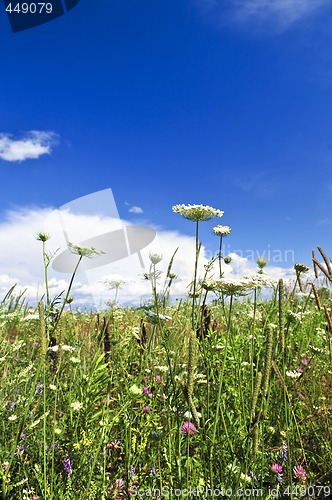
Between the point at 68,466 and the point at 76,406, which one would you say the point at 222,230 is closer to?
the point at 76,406

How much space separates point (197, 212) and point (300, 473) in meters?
1.86

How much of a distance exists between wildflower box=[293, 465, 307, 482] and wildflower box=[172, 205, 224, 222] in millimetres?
1785

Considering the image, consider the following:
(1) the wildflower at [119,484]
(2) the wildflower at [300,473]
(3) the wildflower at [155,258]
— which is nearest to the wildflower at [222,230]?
(3) the wildflower at [155,258]

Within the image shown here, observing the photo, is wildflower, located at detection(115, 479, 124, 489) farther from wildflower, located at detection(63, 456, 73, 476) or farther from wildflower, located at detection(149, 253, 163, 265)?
wildflower, located at detection(149, 253, 163, 265)

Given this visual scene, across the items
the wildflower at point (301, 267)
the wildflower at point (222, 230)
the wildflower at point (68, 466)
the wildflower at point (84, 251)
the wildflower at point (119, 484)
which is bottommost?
the wildflower at point (119, 484)

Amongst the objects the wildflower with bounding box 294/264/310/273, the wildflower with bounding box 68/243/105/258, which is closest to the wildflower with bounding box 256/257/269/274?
the wildflower with bounding box 294/264/310/273

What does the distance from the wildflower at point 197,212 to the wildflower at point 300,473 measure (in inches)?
70.3

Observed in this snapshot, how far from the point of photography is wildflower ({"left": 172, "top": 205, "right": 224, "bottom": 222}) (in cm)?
317

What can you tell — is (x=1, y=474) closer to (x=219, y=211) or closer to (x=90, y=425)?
(x=90, y=425)

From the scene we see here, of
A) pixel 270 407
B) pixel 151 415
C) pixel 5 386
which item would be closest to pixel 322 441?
pixel 270 407

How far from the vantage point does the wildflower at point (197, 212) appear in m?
3.17

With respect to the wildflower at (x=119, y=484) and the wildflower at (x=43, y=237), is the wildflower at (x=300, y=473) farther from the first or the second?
the wildflower at (x=43, y=237)

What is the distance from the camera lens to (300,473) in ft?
8.58

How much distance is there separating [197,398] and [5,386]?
5.09 ft
